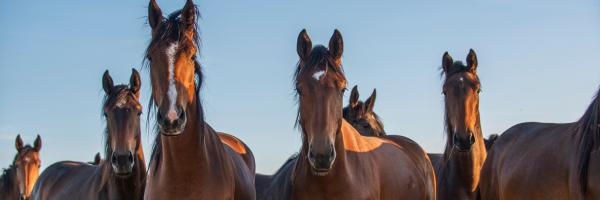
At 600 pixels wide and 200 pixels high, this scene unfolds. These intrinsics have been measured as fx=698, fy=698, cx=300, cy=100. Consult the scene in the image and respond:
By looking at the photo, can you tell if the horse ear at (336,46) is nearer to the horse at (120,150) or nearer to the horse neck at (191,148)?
the horse neck at (191,148)

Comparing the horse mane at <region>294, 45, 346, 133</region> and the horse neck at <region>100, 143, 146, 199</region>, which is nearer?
the horse mane at <region>294, 45, 346, 133</region>

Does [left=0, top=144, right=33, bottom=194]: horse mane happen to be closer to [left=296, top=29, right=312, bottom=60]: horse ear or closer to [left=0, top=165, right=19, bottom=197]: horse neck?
[left=0, top=165, right=19, bottom=197]: horse neck

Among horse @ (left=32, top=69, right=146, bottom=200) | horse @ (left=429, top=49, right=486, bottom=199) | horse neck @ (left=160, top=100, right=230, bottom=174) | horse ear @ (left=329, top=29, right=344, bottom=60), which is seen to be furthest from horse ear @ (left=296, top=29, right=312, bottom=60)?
horse @ (left=429, top=49, right=486, bottom=199)

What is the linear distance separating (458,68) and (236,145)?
3.31m

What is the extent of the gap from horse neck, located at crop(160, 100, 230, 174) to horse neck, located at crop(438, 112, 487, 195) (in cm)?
414

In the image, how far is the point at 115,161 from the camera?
7551mm

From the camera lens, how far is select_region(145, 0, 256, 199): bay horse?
220 inches

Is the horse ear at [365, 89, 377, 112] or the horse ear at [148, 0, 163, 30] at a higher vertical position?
the horse ear at [148, 0, 163, 30]

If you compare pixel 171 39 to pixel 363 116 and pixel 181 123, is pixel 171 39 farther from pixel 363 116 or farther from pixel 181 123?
pixel 363 116

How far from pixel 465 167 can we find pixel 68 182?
574 cm

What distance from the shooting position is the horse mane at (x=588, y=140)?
616 centimetres

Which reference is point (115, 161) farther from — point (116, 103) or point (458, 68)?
point (458, 68)

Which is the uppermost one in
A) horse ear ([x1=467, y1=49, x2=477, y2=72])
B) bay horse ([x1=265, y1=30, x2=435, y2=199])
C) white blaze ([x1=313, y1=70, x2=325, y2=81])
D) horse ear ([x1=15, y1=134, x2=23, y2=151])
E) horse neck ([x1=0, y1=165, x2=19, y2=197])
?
horse ear ([x1=467, y1=49, x2=477, y2=72])

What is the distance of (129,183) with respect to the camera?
8.15 metres
